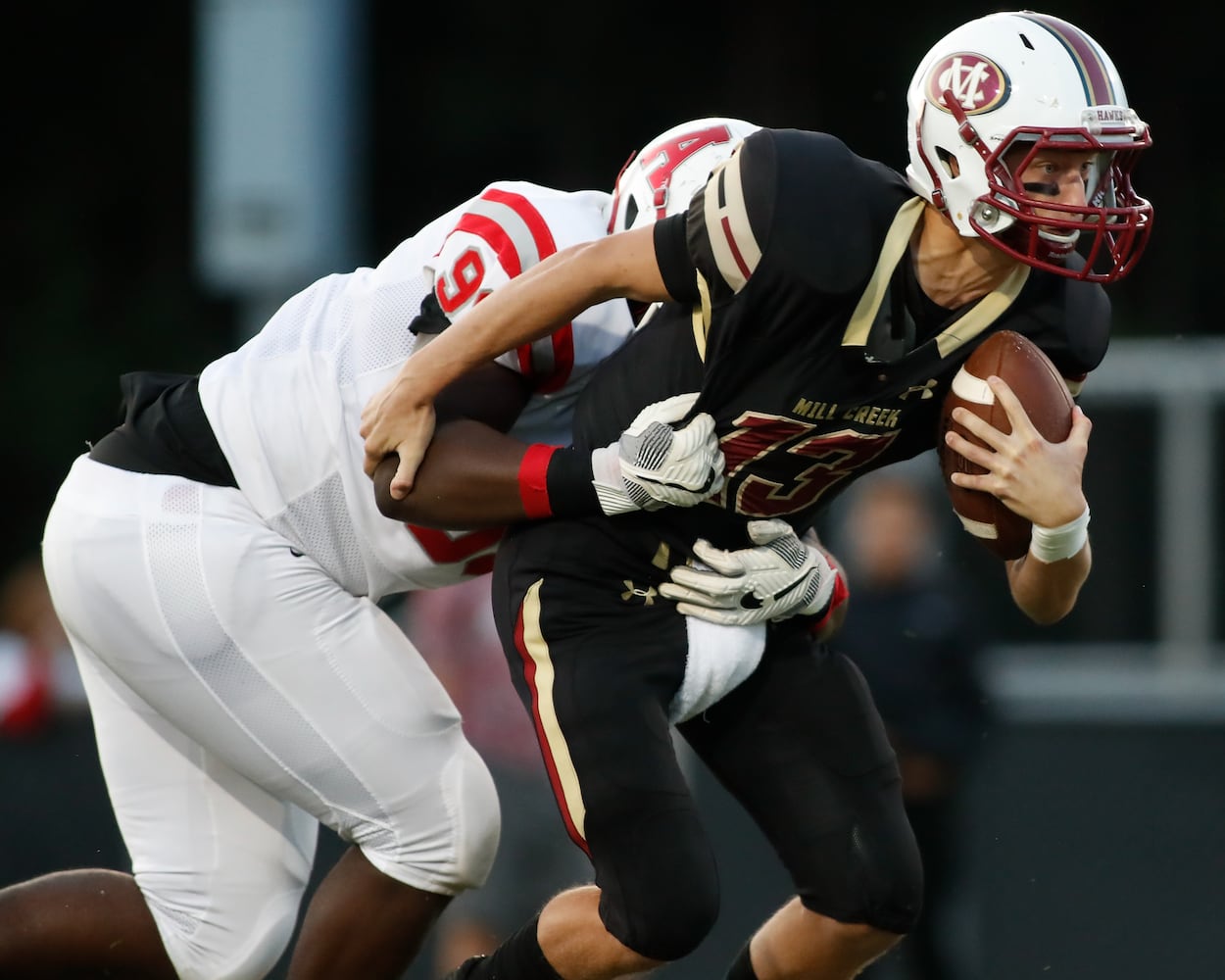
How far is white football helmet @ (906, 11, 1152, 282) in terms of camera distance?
329cm

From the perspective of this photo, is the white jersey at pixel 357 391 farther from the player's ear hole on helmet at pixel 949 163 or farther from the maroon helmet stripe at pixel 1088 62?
the maroon helmet stripe at pixel 1088 62

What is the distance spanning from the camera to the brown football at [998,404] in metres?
3.37

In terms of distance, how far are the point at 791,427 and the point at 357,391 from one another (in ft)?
2.84

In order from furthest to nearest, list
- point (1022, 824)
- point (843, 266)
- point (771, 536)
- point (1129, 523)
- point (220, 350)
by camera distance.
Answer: point (220, 350) → point (1129, 523) → point (1022, 824) → point (771, 536) → point (843, 266)

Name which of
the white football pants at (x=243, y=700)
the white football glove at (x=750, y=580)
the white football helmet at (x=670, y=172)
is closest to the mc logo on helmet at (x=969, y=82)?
the white football helmet at (x=670, y=172)

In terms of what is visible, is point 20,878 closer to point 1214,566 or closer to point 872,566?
point 872,566

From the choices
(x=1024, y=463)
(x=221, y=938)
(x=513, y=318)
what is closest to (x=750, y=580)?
(x=1024, y=463)

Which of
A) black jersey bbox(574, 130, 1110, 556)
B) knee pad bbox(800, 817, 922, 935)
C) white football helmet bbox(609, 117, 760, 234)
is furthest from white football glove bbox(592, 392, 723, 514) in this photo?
knee pad bbox(800, 817, 922, 935)

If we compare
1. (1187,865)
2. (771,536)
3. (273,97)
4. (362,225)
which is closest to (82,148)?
(362,225)

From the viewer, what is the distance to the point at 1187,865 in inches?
252

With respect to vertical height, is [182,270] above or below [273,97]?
below

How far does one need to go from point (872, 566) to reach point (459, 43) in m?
7.05

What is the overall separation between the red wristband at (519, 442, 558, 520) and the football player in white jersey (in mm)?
97

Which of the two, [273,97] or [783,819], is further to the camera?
[273,97]
